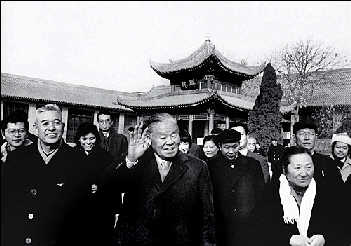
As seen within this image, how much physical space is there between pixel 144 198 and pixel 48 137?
3.19 ft

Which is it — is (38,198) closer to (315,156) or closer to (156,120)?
(156,120)

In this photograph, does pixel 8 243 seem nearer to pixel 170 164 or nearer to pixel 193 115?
pixel 170 164

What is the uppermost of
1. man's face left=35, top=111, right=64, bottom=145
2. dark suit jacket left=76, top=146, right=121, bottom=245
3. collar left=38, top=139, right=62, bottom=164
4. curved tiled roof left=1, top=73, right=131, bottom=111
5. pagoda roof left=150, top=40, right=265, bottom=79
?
pagoda roof left=150, top=40, right=265, bottom=79

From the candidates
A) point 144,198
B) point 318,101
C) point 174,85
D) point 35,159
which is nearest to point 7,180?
point 35,159

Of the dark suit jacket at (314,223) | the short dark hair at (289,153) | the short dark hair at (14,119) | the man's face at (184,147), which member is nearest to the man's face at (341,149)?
the dark suit jacket at (314,223)

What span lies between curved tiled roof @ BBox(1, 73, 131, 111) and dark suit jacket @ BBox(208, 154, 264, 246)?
2166 centimetres

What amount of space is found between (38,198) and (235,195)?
1804 mm

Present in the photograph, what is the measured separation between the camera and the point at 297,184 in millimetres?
3096

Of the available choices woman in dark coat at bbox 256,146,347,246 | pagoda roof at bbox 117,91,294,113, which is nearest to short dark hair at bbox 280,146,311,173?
woman in dark coat at bbox 256,146,347,246

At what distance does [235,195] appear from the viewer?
383 cm

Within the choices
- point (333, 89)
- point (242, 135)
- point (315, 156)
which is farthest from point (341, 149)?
point (333, 89)

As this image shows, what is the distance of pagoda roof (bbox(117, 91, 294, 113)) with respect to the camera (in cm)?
2062

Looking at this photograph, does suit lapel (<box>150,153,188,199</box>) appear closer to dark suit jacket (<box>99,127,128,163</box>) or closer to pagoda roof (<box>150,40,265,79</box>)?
dark suit jacket (<box>99,127,128,163</box>)

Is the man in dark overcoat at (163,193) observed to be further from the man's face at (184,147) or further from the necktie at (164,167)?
the man's face at (184,147)
